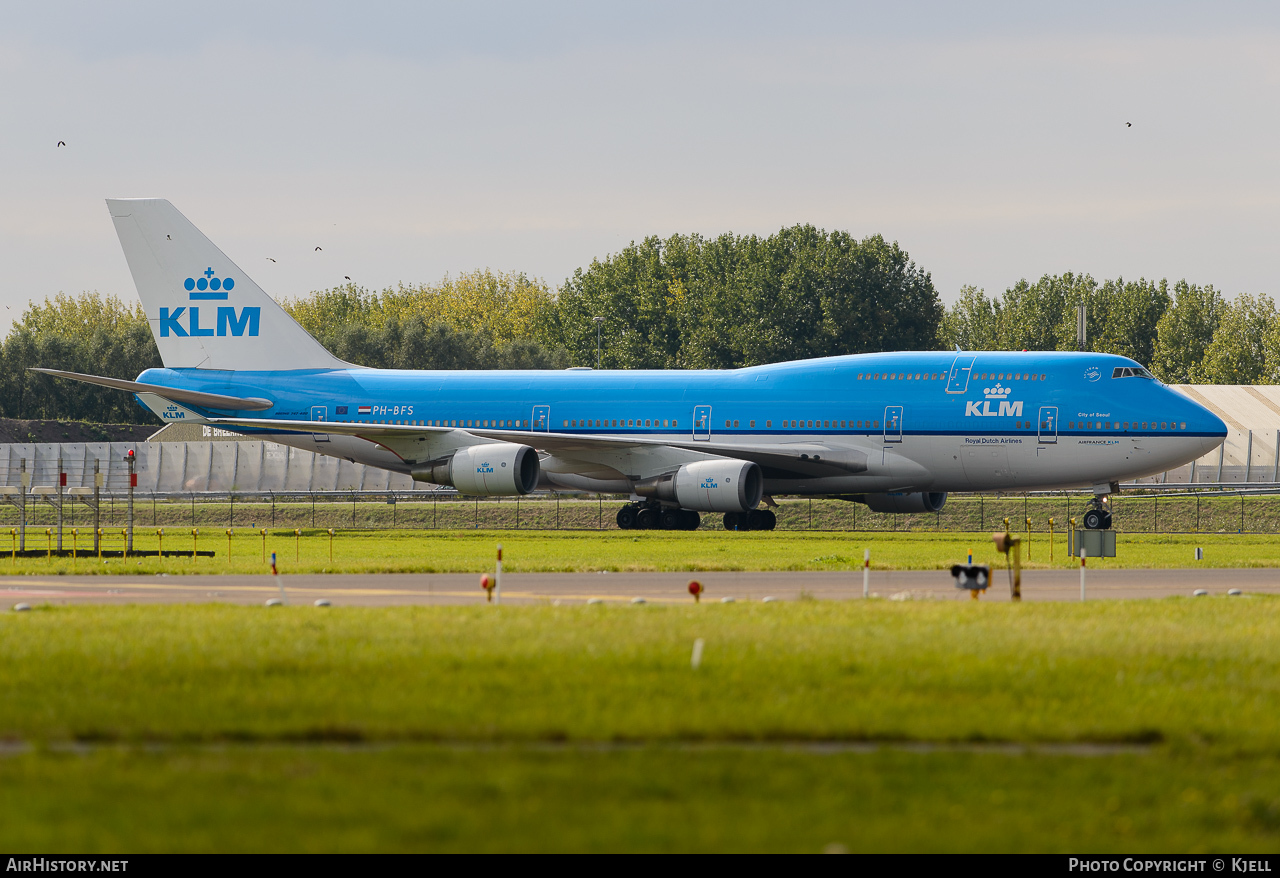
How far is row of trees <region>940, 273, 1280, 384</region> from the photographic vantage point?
118 metres

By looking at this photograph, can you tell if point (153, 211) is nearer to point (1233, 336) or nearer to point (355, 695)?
point (355, 695)

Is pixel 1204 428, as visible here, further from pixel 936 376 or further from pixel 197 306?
pixel 197 306

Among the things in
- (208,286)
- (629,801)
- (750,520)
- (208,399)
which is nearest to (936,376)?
(750,520)

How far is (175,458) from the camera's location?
7306cm

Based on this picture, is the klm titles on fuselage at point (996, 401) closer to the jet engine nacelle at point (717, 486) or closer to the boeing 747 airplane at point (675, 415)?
the boeing 747 airplane at point (675, 415)

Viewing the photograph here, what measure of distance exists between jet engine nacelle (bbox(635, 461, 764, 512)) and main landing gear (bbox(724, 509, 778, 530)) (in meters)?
3.18

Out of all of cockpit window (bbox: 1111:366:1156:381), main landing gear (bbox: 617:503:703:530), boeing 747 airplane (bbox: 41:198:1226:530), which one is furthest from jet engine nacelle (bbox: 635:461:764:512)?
cockpit window (bbox: 1111:366:1156:381)

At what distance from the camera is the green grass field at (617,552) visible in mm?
28031

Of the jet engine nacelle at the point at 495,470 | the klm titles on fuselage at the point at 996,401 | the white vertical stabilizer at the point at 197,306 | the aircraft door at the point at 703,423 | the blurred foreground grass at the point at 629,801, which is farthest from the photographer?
the white vertical stabilizer at the point at 197,306

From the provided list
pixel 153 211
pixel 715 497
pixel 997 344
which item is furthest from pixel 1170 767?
pixel 997 344

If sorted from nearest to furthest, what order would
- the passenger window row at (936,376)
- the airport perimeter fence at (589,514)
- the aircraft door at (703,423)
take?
the passenger window row at (936,376) → the aircraft door at (703,423) → the airport perimeter fence at (589,514)

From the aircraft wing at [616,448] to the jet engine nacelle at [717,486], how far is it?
1.18 metres

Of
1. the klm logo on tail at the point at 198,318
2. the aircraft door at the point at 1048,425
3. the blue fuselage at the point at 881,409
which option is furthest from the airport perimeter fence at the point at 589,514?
the aircraft door at the point at 1048,425

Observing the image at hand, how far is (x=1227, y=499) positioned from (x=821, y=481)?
2343cm
